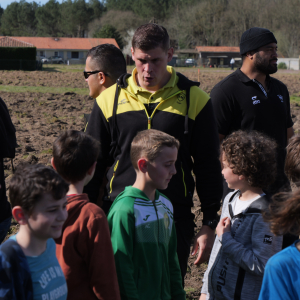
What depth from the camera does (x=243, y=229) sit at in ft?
8.38

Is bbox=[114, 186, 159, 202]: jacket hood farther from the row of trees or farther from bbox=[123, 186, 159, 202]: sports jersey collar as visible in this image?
the row of trees

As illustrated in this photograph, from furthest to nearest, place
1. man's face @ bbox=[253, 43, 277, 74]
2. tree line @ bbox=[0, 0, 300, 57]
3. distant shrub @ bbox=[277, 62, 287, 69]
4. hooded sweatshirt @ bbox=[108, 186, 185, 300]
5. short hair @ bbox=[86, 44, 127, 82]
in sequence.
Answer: tree line @ bbox=[0, 0, 300, 57], distant shrub @ bbox=[277, 62, 287, 69], man's face @ bbox=[253, 43, 277, 74], short hair @ bbox=[86, 44, 127, 82], hooded sweatshirt @ bbox=[108, 186, 185, 300]

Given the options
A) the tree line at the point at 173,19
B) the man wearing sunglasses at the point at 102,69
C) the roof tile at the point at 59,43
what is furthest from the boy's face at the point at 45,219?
the roof tile at the point at 59,43

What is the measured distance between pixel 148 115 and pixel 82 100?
13.9 metres

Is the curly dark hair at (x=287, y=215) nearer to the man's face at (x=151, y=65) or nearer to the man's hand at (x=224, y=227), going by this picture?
the man's hand at (x=224, y=227)

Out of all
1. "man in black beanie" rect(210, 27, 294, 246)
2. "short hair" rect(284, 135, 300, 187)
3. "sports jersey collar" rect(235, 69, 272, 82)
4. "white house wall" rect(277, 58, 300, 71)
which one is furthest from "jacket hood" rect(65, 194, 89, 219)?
"white house wall" rect(277, 58, 300, 71)

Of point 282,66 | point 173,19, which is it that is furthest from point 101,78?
point 173,19

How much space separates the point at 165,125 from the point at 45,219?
3.88 ft

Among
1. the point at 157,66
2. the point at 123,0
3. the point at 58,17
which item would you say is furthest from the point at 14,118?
the point at 123,0

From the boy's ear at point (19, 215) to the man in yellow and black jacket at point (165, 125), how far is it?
3.29 feet

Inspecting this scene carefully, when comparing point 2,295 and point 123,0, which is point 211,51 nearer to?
point 123,0

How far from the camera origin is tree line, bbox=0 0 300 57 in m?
77.3

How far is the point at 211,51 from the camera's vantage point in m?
74.0

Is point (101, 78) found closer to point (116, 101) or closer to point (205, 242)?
point (116, 101)
